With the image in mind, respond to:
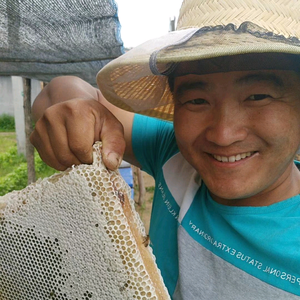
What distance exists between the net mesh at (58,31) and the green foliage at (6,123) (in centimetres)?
1361

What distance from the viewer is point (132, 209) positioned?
87cm

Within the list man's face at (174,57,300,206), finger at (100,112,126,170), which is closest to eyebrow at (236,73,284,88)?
man's face at (174,57,300,206)

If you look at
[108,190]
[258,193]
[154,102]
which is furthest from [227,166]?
A: [154,102]

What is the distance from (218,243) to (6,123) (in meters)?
15.7

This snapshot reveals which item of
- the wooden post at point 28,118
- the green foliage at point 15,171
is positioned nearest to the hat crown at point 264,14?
the wooden post at point 28,118

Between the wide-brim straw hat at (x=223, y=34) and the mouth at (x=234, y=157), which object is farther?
the mouth at (x=234, y=157)

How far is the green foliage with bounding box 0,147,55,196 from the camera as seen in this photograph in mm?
5656

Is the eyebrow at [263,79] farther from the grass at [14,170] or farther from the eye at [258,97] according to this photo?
the grass at [14,170]

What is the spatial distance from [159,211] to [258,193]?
20.3 inches

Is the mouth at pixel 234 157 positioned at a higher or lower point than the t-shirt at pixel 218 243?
higher

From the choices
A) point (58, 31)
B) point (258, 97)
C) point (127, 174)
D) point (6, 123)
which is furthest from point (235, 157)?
point (6, 123)

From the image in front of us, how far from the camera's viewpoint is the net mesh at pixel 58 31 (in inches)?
45.6

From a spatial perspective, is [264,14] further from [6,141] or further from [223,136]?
[6,141]

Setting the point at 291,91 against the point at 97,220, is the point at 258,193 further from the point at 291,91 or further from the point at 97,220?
the point at 97,220
